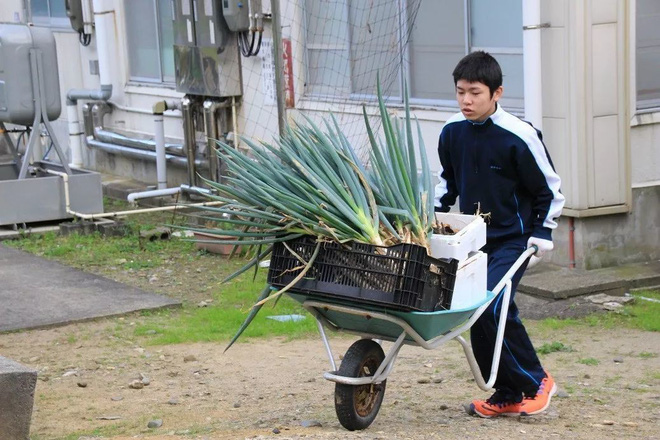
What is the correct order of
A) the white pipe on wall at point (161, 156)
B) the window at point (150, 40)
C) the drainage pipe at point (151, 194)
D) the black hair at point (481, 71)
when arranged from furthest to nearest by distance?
the window at point (150, 40)
the white pipe on wall at point (161, 156)
the drainage pipe at point (151, 194)
the black hair at point (481, 71)

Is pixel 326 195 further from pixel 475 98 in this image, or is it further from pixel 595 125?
pixel 595 125

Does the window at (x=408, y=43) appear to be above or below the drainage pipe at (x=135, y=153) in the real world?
above

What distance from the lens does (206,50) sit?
1260 centimetres

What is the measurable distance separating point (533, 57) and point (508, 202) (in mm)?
3667

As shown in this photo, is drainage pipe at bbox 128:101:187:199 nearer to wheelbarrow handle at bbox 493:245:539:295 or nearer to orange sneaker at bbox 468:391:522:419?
orange sneaker at bbox 468:391:522:419

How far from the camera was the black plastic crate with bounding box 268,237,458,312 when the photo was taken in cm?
471

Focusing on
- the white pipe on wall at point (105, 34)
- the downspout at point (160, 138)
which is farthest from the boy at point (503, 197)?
the white pipe on wall at point (105, 34)

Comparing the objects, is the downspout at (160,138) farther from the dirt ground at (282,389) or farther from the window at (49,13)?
the dirt ground at (282,389)

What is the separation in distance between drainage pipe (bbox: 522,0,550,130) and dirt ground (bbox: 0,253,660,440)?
1848mm

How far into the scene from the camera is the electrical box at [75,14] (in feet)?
52.2

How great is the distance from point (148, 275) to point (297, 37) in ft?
11.1

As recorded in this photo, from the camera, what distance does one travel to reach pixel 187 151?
13.4 m

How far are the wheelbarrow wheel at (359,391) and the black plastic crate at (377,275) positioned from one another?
411 mm

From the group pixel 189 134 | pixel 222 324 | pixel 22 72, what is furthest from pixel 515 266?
pixel 189 134
